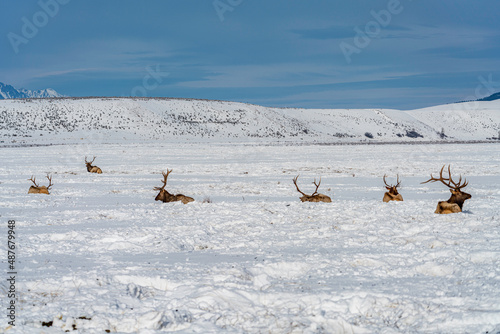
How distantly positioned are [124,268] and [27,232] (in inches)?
145

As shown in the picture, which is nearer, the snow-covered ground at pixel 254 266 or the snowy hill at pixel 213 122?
the snow-covered ground at pixel 254 266

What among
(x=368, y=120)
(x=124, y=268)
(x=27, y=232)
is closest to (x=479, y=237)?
(x=124, y=268)

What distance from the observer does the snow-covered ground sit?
17.0 feet

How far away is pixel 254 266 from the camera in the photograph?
7082 mm

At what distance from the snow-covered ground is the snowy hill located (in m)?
49.7

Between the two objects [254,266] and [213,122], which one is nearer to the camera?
[254,266]

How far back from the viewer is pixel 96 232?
377 inches

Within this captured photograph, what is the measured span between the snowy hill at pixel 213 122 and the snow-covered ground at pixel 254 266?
4969 centimetres

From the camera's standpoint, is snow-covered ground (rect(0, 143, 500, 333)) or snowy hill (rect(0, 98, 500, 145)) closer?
snow-covered ground (rect(0, 143, 500, 333))

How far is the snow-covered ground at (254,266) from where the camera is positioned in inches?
204

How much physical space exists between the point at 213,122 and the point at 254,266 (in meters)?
84.8

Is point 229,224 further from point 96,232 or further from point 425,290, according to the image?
point 425,290

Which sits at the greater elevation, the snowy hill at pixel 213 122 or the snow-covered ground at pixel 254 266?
the snowy hill at pixel 213 122

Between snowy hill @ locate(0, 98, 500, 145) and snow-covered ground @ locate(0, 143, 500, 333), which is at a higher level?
snowy hill @ locate(0, 98, 500, 145)
